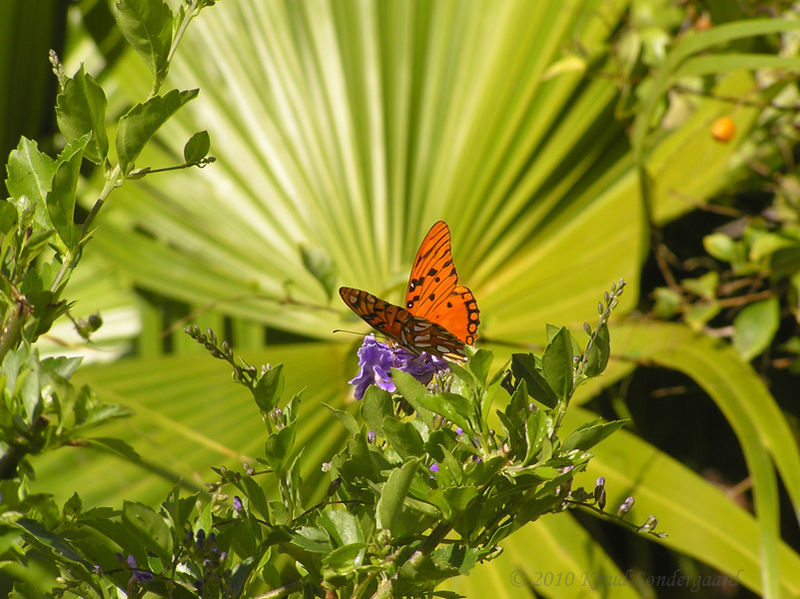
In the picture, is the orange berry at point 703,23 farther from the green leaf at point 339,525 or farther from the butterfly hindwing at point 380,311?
the green leaf at point 339,525

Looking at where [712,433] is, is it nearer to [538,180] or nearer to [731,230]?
[731,230]

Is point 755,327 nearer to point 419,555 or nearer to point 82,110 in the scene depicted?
point 419,555

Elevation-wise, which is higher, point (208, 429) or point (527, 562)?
point (208, 429)

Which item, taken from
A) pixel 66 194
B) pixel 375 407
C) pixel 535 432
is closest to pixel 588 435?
pixel 535 432

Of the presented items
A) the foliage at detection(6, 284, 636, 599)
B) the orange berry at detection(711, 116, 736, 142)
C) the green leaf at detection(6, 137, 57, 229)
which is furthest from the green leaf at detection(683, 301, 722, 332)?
the green leaf at detection(6, 137, 57, 229)

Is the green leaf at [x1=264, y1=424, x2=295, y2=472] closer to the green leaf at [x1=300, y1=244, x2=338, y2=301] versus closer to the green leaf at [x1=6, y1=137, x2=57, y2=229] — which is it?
the green leaf at [x1=6, y1=137, x2=57, y2=229]

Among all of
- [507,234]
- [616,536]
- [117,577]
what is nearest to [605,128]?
[507,234]
